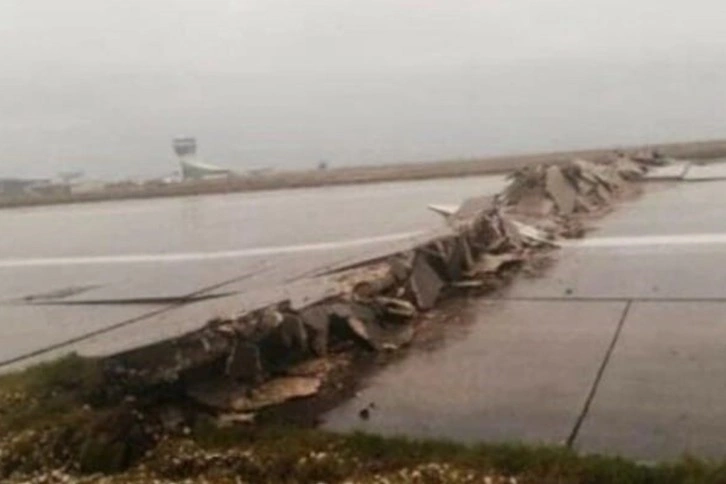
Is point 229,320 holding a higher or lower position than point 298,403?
higher

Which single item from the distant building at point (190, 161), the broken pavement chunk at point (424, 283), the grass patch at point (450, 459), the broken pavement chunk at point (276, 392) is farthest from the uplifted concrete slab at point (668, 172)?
the distant building at point (190, 161)

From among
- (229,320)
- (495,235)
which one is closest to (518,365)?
(229,320)

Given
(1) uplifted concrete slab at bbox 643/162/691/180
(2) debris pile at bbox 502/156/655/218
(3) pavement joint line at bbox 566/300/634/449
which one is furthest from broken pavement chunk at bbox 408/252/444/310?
(1) uplifted concrete slab at bbox 643/162/691/180

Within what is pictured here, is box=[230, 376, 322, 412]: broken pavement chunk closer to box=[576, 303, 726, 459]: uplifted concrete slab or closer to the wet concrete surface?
the wet concrete surface

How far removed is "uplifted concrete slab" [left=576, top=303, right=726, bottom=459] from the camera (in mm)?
4168

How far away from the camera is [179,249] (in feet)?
39.4

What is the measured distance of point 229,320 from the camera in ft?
18.2

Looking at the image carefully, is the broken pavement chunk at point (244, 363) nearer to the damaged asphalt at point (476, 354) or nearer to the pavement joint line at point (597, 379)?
the damaged asphalt at point (476, 354)

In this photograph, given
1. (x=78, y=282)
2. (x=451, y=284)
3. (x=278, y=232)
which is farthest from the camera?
(x=278, y=232)

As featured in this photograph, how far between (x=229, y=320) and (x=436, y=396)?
1.37 meters

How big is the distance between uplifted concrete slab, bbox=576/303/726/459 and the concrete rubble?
1.60m

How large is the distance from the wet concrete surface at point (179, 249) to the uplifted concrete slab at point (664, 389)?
8.27 feet

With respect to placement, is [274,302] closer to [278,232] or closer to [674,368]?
[674,368]

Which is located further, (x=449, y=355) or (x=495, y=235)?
(x=495, y=235)
